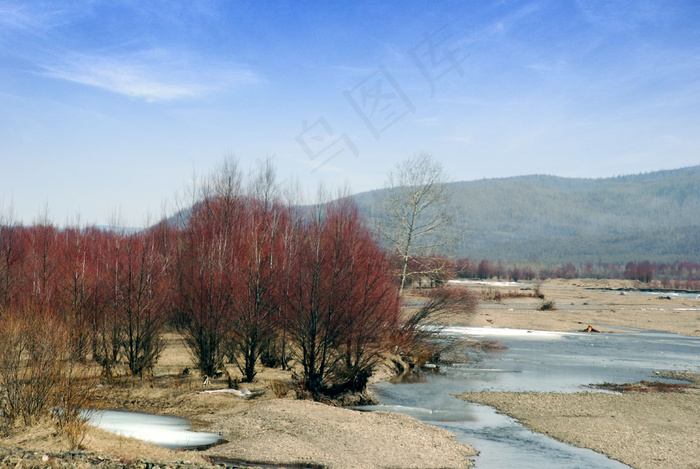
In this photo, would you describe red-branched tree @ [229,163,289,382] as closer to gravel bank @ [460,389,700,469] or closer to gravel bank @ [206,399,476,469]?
gravel bank @ [206,399,476,469]

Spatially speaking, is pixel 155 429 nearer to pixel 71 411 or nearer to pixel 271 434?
pixel 271 434

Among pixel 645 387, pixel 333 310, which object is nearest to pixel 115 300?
pixel 333 310

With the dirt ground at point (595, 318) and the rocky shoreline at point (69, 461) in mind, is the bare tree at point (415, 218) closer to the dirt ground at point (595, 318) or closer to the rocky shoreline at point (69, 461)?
the dirt ground at point (595, 318)

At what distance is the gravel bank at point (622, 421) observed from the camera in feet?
51.1

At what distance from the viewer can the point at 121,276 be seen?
2517 cm

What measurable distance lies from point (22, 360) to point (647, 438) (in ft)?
57.7

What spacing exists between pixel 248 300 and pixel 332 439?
9.72 meters

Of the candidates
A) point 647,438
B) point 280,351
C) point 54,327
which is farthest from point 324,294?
point 647,438

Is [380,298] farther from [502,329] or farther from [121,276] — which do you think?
[502,329]

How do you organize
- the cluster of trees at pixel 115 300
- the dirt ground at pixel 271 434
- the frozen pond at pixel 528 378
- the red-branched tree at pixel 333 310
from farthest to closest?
the cluster of trees at pixel 115 300 < the red-branched tree at pixel 333 310 < the frozen pond at pixel 528 378 < the dirt ground at pixel 271 434

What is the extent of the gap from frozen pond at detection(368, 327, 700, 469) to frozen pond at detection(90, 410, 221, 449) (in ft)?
24.5

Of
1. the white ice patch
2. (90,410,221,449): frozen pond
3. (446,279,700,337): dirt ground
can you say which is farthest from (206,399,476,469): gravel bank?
(446,279,700,337): dirt ground

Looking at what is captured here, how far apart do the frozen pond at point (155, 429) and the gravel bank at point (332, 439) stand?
0.70 metres

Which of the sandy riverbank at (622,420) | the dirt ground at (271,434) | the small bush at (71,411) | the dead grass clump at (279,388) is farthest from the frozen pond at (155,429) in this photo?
the sandy riverbank at (622,420)
